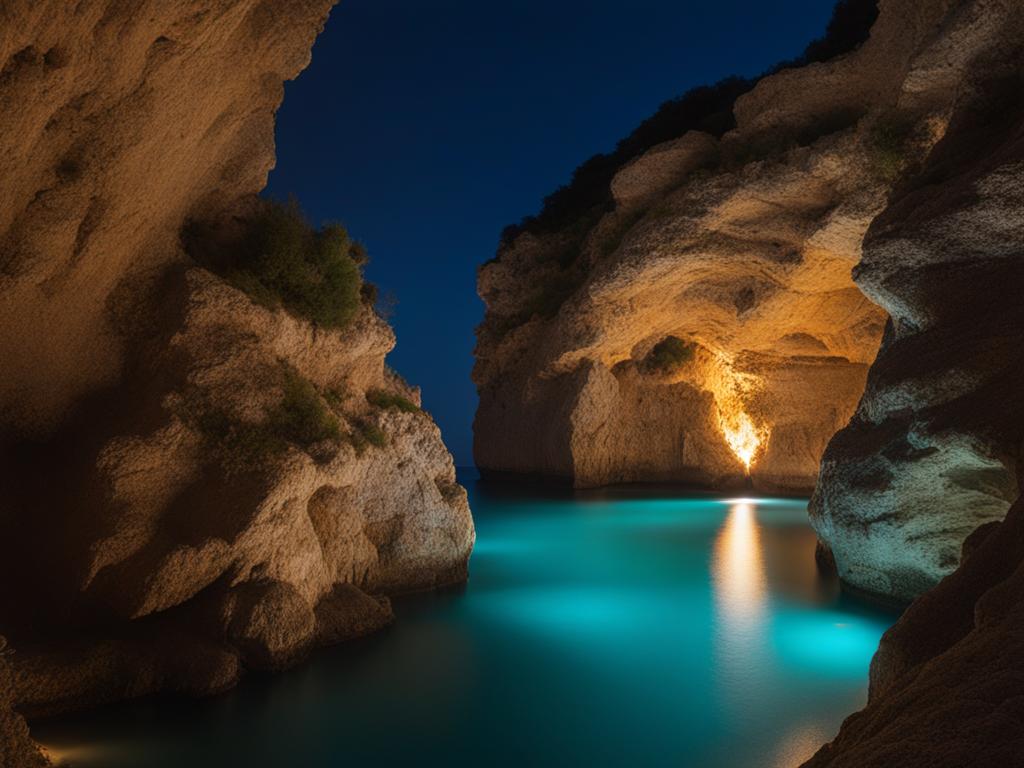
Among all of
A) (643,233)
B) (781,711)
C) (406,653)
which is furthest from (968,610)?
(643,233)

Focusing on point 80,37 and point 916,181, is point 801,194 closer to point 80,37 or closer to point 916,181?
point 916,181

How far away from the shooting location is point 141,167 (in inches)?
255

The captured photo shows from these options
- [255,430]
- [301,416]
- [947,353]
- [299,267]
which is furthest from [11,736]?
[947,353]

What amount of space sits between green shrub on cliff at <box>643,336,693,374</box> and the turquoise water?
12.6m

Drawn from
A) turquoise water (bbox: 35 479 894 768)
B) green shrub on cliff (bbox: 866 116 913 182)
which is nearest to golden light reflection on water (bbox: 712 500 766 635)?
turquoise water (bbox: 35 479 894 768)

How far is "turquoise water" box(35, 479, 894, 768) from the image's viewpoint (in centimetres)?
496

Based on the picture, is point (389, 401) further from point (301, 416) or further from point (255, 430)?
point (255, 430)

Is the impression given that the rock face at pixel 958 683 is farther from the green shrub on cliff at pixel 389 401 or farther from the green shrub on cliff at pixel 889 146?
the green shrub on cliff at pixel 889 146

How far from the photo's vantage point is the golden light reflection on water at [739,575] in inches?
325

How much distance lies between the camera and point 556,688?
239 inches

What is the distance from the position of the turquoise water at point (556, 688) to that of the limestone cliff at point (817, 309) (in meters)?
1.63

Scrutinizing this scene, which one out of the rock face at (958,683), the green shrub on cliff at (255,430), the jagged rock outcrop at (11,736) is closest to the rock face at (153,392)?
the green shrub on cliff at (255,430)

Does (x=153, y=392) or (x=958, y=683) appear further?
(x=153, y=392)

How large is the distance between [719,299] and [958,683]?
56.2ft
